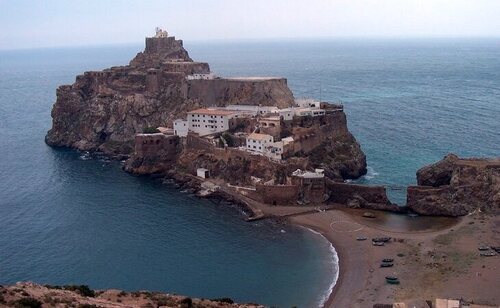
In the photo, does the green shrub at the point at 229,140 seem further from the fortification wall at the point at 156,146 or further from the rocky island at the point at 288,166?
the fortification wall at the point at 156,146

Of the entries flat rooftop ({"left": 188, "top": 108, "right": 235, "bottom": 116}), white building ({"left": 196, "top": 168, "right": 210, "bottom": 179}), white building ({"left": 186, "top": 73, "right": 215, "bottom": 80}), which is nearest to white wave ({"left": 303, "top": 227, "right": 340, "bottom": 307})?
white building ({"left": 196, "top": 168, "right": 210, "bottom": 179})

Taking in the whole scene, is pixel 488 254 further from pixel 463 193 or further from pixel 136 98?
pixel 136 98

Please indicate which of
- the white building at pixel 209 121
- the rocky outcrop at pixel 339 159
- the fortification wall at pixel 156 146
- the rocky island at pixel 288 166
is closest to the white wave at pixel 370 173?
the rocky outcrop at pixel 339 159

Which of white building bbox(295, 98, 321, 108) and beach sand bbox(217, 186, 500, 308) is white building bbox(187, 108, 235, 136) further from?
beach sand bbox(217, 186, 500, 308)

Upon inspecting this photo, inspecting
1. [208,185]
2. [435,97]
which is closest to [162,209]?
[208,185]

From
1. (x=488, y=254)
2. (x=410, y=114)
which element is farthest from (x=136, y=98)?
(x=488, y=254)
